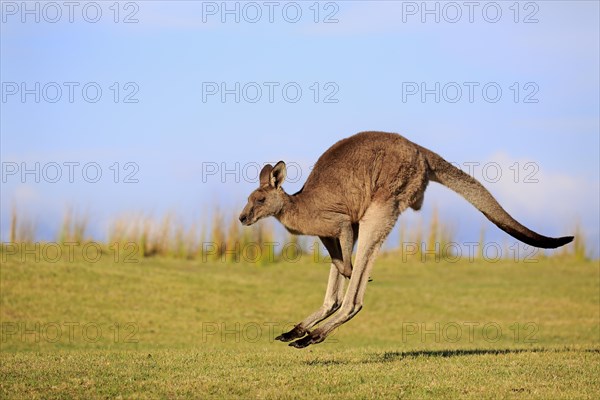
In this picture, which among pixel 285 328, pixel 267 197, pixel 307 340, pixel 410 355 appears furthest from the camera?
pixel 285 328

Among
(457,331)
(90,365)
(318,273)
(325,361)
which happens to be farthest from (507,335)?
(90,365)

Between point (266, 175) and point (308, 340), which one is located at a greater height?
point (266, 175)

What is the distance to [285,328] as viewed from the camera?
19172 millimetres

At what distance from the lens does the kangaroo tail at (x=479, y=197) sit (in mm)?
10516

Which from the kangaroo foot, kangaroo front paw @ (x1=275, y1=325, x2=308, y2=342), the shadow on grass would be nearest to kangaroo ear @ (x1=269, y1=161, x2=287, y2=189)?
kangaroo front paw @ (x1=275, y1=325, x2=308, y2=342)

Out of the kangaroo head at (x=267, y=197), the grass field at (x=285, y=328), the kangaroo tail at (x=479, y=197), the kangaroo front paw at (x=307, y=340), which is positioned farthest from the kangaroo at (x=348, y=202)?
the grass field at (x=285, y=328)

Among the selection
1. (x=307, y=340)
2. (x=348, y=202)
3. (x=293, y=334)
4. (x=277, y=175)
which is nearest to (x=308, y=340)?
(x=307, y=340)

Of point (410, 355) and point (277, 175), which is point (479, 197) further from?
point (277, 175)

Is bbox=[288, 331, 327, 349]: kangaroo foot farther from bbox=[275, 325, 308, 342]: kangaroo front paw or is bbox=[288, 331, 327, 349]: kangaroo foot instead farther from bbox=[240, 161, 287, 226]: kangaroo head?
bbox=[240, 161, 287, 226]: kangaroo head

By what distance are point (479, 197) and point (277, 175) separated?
2680 mm

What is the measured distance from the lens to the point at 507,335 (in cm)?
1917

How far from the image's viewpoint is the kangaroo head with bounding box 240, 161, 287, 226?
379 inches

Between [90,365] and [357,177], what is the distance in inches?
151

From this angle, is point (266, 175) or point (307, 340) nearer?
point (307, 340)
